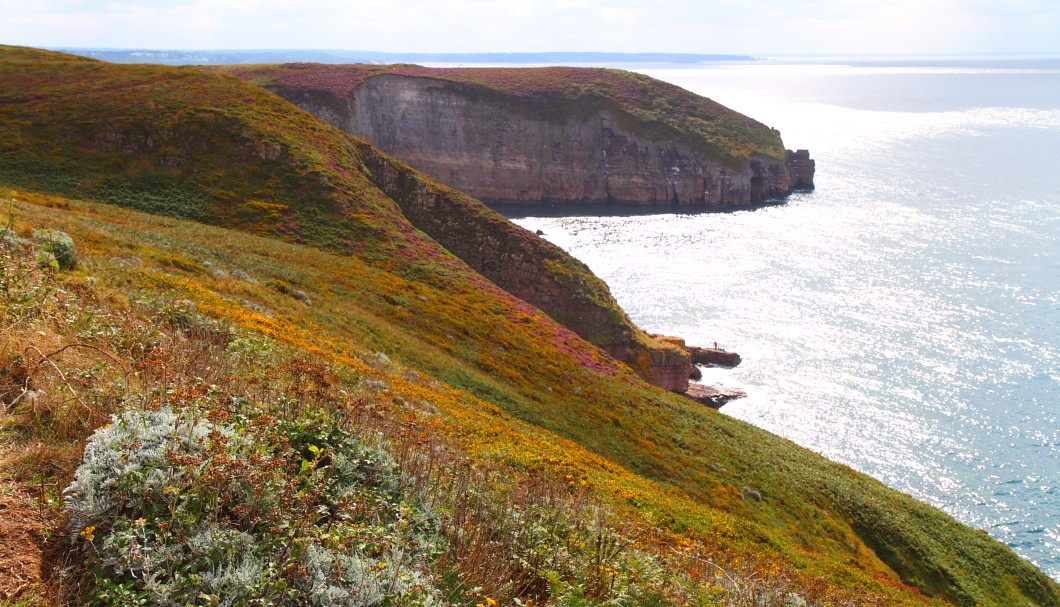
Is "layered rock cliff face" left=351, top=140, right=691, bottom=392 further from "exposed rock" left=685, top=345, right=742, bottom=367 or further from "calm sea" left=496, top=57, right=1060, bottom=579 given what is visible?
"calm sea" left=496, top=57, right=1060, bottom=579

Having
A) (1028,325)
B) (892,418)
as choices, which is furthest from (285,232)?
(1028,325)

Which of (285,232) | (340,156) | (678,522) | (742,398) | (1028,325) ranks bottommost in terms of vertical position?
(742,398)

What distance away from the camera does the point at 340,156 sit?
5191cm

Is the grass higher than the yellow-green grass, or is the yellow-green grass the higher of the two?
the grass

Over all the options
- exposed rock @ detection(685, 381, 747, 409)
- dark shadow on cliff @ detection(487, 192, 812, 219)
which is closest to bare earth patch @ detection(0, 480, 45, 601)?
exposed rock @ detection(685, 381, 747, 409)

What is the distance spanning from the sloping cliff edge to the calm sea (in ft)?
23.8

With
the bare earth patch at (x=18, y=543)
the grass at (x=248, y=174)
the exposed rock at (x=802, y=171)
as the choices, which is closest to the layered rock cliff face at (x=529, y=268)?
the grass at (x=248, y=174)

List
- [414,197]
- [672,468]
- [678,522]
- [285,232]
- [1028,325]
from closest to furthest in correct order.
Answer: [678,522] < [672,468] < [285,232] < [414,197] < [1028,325]

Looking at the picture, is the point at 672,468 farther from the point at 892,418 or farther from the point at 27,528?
the point at 892,418

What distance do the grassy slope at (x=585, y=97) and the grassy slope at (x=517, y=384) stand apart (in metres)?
70.3

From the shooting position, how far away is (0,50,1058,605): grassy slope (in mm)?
19531

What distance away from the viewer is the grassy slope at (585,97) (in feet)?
370

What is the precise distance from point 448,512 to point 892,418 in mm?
47929

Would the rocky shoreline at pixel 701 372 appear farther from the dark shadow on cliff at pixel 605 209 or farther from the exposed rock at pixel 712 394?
the dark shadow on cliff at pixel 605 209
